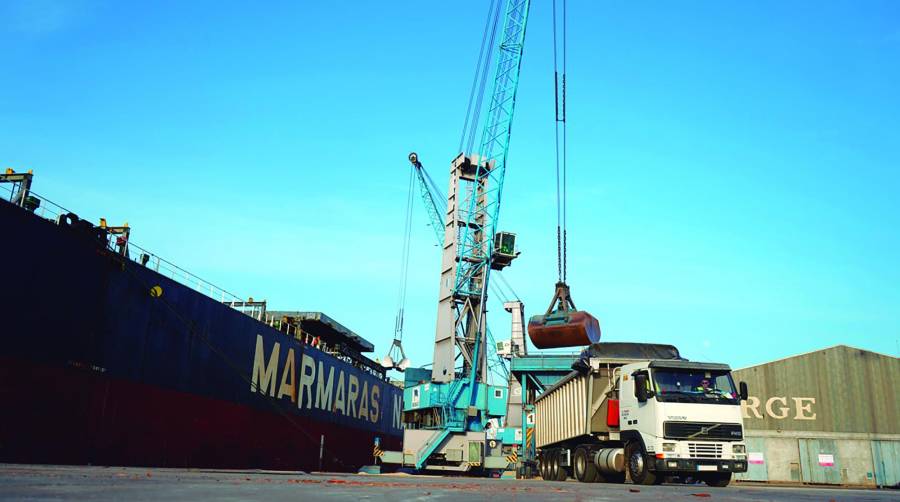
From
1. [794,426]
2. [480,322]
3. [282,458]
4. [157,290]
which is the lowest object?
[282,458]

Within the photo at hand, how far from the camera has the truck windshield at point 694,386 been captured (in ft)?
61.5

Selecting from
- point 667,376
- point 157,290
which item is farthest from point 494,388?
point 667,376

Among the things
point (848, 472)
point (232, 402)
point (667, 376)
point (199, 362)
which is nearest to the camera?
point (667, 376)

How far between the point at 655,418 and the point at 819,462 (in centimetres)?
2613

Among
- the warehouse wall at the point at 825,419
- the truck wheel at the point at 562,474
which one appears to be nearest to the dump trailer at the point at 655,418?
the truck wheel at the point at 562,474

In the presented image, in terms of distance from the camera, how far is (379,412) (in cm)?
6328

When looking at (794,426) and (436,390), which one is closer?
(794,426)

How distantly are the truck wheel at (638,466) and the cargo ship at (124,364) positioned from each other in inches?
729

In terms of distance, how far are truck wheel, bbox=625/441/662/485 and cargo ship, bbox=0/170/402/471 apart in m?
18.5

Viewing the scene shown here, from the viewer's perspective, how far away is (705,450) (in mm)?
18469

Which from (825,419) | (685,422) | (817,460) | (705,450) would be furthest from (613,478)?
(825,419)

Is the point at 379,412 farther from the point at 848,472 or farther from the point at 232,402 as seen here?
the point at 848,472

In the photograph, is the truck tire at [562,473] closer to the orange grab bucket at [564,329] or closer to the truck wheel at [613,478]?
the truck wheel at [613,478]

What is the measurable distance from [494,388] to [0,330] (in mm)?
37393
